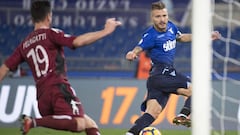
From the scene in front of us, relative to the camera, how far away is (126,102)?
11562mm

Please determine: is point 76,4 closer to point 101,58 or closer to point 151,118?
point 101,58

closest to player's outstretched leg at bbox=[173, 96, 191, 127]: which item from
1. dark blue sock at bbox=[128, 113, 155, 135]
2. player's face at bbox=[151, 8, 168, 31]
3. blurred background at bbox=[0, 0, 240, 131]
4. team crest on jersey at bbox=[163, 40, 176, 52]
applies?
dark blue sock at bbox=[128, 113, 155, 135]

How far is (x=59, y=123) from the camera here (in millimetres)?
6895

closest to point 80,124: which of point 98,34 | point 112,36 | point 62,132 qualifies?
point 98,34

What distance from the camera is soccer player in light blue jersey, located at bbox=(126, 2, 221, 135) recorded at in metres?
8.22

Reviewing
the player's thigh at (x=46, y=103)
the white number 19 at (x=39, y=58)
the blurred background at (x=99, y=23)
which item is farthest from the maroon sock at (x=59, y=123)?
the blurred background at (x=99, y=23)

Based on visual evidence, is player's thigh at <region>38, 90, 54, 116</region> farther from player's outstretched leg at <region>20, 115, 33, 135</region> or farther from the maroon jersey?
player's outstretched leg at <region>20, 115, 33, 135</region>

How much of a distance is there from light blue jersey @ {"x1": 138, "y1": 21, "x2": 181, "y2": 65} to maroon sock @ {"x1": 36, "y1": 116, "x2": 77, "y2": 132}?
162 cm

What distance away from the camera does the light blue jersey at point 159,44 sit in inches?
324

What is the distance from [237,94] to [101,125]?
2056mm

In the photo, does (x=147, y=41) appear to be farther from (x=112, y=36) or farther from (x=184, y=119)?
(x=112, y=36)

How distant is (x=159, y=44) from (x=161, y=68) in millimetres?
277

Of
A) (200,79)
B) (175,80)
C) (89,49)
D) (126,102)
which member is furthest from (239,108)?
(89,49)

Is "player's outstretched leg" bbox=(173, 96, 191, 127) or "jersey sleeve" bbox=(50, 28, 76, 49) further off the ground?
"jersey sleeve" bbox=(50, 28, 76, 49)
